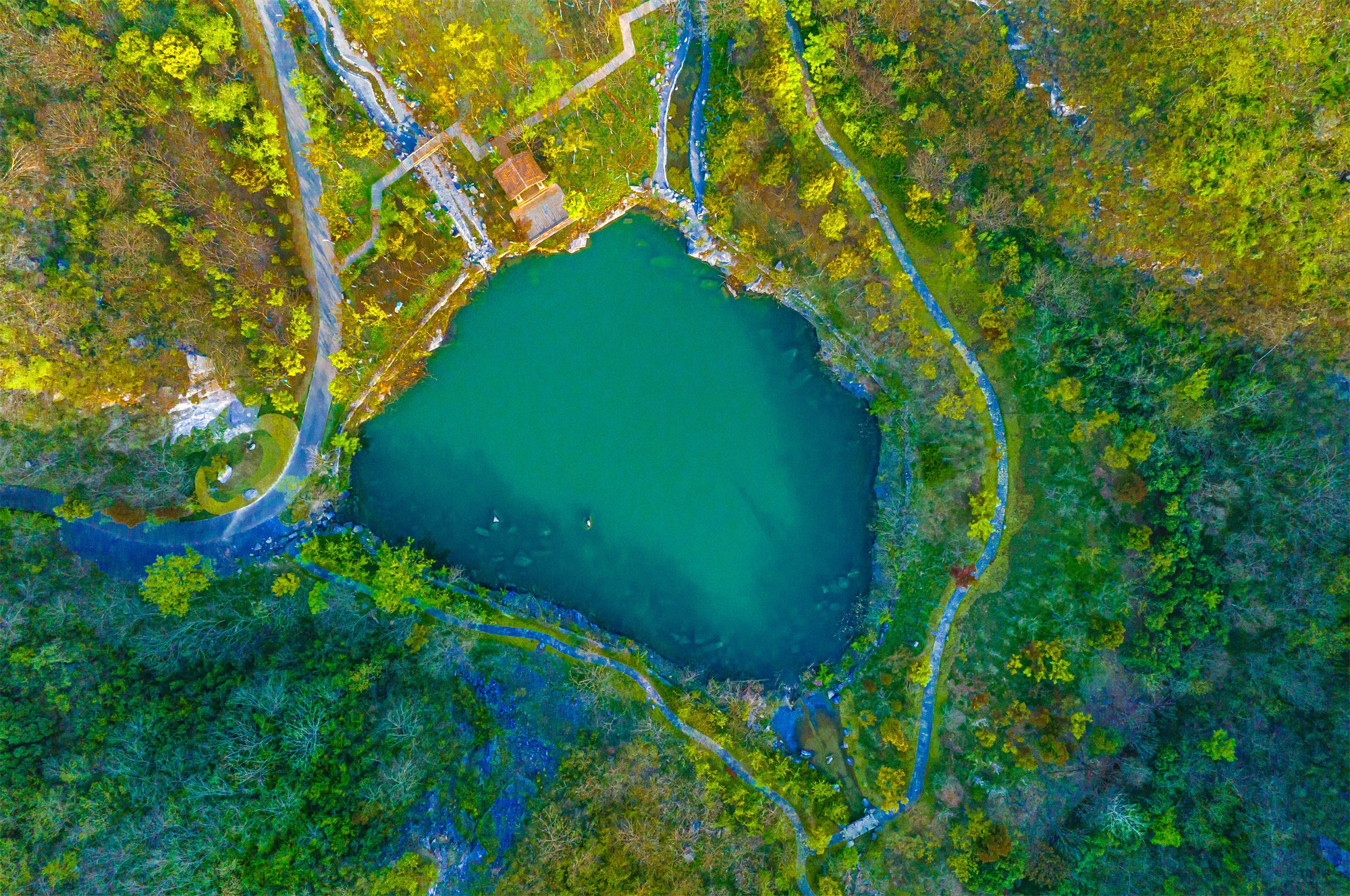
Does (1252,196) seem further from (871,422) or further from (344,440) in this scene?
(344,440)

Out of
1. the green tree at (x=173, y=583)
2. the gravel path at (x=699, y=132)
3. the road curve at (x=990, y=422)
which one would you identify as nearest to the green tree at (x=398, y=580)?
the green tree at (x=173, y=583)

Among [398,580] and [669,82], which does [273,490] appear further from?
[669,82]

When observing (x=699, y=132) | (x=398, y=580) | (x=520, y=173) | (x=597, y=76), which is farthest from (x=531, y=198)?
(x=398, y=580)

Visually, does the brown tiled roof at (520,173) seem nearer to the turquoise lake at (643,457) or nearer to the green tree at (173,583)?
the turquoise lake at (643,457)

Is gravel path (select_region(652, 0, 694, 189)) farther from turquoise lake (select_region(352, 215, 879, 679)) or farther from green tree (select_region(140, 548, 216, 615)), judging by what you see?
green tree (select_region(140, 548, 216, 615))

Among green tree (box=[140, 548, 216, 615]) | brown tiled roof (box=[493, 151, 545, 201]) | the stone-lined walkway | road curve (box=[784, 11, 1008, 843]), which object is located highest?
the stone-lined walkway

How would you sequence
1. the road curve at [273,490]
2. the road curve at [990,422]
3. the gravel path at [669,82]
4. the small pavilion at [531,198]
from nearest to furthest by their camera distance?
the road curve at [273,490], the road curve at [990,422], the small pavilion at [531,198], the gravel path at [669,82]

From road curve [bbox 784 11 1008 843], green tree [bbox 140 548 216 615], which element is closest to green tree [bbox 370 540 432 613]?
green tree [bbox 140 548 216 615]
